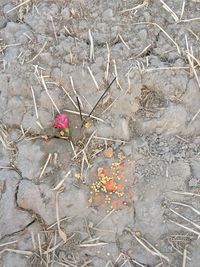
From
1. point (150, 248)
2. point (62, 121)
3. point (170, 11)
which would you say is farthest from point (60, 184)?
point (170, 11)

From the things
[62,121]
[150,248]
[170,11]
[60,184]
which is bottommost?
[150,248]

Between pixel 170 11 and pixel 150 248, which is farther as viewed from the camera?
pixel 170 11

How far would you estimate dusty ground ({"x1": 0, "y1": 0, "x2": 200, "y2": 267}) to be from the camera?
299 cm

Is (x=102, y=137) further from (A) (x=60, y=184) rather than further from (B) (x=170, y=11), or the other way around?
(B) (x=170, y=11)

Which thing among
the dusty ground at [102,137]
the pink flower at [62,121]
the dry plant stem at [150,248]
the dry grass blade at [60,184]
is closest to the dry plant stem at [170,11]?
the dusty ground at [102,137]

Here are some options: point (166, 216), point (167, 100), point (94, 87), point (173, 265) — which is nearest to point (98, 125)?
point (94, 87)

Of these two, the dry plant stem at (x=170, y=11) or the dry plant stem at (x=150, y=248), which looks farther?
the dry plant stem at (x=170, y=11)

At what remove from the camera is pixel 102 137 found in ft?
10.1

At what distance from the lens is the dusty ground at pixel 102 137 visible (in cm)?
299

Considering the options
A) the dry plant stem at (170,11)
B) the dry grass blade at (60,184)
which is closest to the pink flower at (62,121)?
the dry grass blade at (60,184)

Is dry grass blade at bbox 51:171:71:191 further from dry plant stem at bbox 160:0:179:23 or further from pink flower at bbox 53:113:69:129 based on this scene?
dry plant stem at bbox 160:0:179:23

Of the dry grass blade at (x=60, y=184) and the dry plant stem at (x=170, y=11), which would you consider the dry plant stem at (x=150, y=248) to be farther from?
the dry plant stem at (x=170, y=11)

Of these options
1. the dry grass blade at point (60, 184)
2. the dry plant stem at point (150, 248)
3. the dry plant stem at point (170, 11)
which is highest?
the dry plant stem at point (170, 11)

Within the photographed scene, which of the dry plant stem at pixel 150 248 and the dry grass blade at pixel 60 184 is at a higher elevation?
the dry grass blade at pixel 60 184
